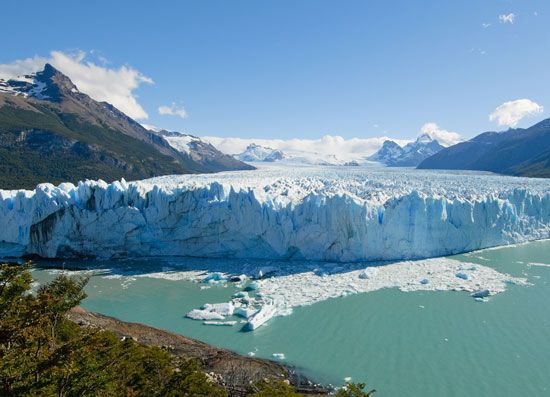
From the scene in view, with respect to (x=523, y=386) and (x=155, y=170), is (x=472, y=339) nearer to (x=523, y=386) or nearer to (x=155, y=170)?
(x=523, y=386)

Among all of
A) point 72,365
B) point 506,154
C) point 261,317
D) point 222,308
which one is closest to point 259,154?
point 506,154

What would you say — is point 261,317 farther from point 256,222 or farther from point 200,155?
point 200,155

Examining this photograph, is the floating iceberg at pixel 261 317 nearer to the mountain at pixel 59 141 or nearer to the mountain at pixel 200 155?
the mountain at pixel 59 141

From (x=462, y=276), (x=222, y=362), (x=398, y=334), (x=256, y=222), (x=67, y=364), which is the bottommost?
(x=398, y=334)

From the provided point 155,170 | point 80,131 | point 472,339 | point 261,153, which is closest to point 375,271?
point 472,339

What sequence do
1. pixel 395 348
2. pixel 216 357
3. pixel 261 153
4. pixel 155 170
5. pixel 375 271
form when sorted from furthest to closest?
pixel 261 153, pixel 155 170, pixel 375 271, pixel 395 348, pixel 216 357

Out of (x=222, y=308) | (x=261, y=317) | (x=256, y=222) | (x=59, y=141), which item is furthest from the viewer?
(x=59, y=141)
